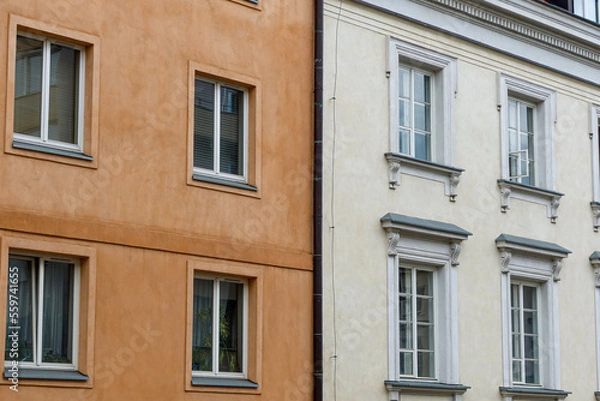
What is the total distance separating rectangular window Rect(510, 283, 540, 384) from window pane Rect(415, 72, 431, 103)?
3.73 metres

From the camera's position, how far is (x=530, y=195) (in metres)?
24.1

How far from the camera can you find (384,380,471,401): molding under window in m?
20.6

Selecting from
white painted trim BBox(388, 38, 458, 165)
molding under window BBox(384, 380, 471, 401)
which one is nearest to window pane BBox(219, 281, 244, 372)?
molding under window BBox(384, 380, 471, 401)

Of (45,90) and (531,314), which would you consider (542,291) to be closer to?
(531,314)

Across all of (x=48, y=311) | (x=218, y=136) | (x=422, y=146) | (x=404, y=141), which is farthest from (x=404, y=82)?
(x=48, y=311)

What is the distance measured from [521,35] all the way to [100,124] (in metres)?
10.1

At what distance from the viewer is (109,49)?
17.4m

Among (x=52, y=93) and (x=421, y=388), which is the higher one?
(x=52, y=93)

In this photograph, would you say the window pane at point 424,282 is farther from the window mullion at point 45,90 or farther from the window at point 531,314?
the window mullion at point 45,90

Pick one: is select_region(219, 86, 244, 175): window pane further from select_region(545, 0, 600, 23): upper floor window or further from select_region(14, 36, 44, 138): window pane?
select_region(545, 0, 600, 23): upper floor window

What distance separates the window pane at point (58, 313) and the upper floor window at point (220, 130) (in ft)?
8.96

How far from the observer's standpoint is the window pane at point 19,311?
1592 centimetres

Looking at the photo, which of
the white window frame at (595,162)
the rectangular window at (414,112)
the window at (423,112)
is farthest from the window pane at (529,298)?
the rectangular window at (414,112)

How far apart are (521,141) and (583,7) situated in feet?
12.1
